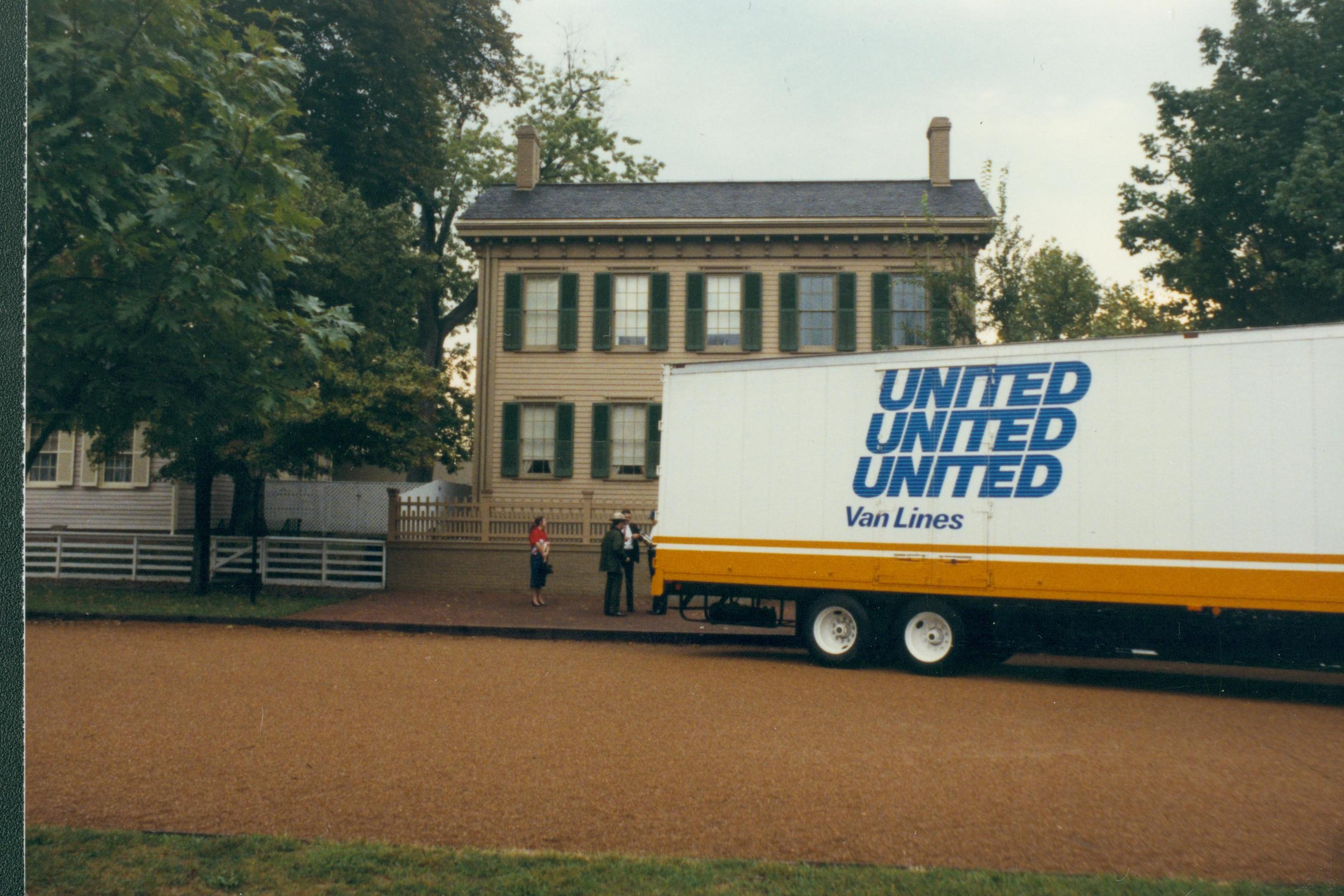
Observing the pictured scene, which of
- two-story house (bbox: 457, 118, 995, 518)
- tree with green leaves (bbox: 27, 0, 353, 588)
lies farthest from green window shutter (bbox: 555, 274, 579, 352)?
tree with green leaves (bbox: 27, 0, 353, 588)

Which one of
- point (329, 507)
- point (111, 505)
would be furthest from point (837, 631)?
point (111, 505)

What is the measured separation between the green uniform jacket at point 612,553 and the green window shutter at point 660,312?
27.9 feet

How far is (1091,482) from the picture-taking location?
39.3 ft

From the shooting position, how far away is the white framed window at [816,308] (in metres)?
26.6

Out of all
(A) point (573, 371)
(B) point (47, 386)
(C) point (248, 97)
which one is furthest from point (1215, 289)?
(B) point (47, 386)

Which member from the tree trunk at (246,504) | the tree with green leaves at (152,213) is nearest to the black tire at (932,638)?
the tree with green leaves at (152,213)

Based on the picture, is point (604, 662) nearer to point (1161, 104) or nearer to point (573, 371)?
point (573, 371)

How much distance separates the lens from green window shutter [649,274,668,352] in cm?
2684

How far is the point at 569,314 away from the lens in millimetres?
26969

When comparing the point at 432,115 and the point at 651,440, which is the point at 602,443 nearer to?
the point at 651,440

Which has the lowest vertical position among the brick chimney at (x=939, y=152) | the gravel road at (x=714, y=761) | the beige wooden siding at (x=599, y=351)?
the gravel road at (x=714, y=761)

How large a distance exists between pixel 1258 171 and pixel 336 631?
2139cm

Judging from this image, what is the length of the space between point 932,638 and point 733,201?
17281 millimetres

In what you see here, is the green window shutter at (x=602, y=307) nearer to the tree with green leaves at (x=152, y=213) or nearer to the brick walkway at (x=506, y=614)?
the brick walkway at (x=506, y=614)
